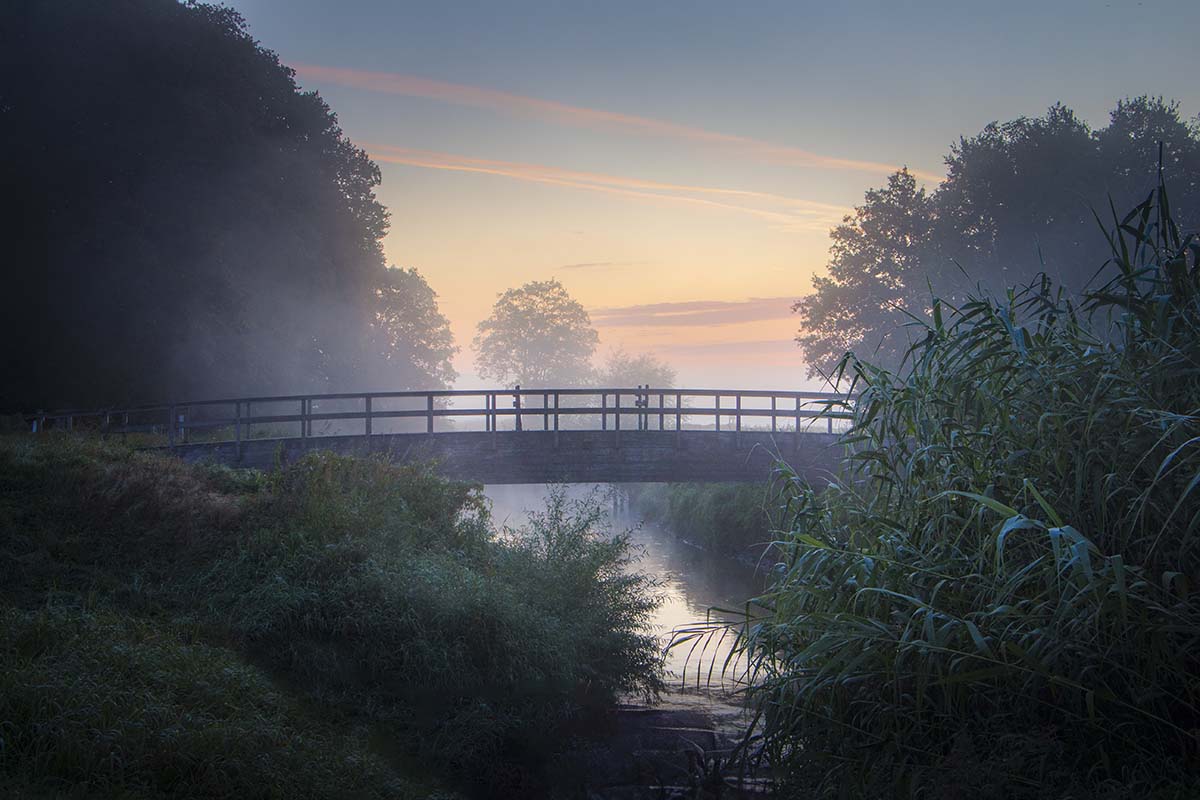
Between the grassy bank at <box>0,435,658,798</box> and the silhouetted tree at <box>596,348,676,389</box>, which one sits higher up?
the silhouetted tree at <box>596,348,676,389</box>

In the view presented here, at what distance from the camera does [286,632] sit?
973cm

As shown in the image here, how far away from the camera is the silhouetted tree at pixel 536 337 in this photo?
59438 millimetres

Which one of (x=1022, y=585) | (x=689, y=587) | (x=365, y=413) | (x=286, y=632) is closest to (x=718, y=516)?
(x=689, y=587)

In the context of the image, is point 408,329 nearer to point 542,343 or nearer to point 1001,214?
point 542,343

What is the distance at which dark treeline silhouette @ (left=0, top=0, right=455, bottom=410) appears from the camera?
71.9 ft

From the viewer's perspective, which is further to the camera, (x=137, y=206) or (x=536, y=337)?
(x=536, y=337)

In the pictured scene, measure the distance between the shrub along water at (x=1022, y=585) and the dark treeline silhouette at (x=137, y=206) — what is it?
797 inches

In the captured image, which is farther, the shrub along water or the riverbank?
the riverbank

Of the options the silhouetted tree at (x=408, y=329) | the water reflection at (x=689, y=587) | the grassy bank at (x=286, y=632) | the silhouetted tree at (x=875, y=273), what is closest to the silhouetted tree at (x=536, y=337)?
the silhouetted tree at (x=408, y=329)

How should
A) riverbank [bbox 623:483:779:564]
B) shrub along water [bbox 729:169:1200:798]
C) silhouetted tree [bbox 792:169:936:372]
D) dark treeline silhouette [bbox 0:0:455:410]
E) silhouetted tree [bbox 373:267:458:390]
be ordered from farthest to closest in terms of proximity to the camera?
silhouetted tree [bbox 373:267:458:390] < silhouetted tree [bbox 792:169:936:372] < riverbank [bbox 623:483:779:564] < dark treeline silhouette [bbox 0:0:455:410] < shrub along water [bbox 729:169:1200:798]

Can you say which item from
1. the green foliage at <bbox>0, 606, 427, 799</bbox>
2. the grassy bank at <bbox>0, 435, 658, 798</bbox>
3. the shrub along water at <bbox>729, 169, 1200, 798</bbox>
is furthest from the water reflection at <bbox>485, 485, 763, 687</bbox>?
the shrub along water at <bbox>729, 169, 1200, 798</bbox>

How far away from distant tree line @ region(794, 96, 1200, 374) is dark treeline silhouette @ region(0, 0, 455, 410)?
1811cm

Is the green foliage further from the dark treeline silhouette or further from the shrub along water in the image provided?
the dark treeline silhouette

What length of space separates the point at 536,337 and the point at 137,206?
37.8 metres
